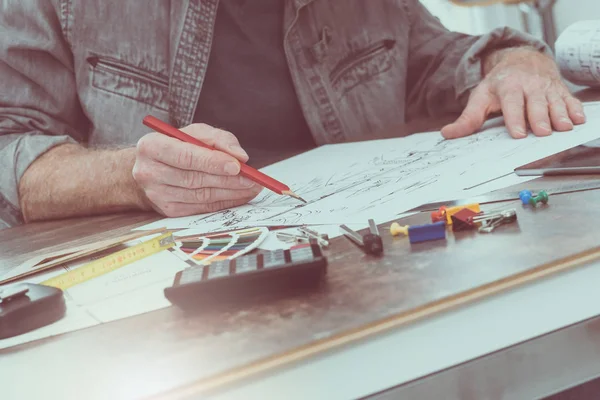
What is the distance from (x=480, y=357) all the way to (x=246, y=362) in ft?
0.38

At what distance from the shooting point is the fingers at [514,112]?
31.5 inches

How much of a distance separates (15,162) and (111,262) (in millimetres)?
481

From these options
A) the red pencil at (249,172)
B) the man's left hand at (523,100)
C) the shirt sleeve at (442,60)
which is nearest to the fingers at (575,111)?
the man's left hand at (523,100)

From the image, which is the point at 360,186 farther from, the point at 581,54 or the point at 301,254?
the point at 581,54

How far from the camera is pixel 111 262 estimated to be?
55 cm

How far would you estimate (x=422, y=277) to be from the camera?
384 millimetres

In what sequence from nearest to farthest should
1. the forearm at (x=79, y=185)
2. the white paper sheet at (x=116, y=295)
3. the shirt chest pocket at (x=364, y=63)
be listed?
the white paper sheet at (x=116, y=295), the forearm at (x=79, y=185), the shirt chest pocket at (x=364, y=63)

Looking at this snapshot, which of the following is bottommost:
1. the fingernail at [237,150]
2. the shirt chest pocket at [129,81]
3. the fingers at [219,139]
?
the fingernail at [237,150]

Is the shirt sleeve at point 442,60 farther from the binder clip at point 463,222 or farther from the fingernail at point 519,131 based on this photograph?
the binder clip at point 463,222

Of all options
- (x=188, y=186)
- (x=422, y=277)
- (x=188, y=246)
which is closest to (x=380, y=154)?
(x=188, y=186)

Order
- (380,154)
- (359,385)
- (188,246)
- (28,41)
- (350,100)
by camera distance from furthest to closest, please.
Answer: (350,100), (28,41), (380,154), (188,246), (359,385)

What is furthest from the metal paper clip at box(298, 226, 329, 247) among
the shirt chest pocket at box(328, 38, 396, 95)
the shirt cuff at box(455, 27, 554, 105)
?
the shirt chest pocket at box(328, 38, 396, 95)

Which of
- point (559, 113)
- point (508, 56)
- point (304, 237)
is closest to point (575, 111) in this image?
point (559, 113)

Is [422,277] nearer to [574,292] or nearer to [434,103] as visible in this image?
[574,292]
